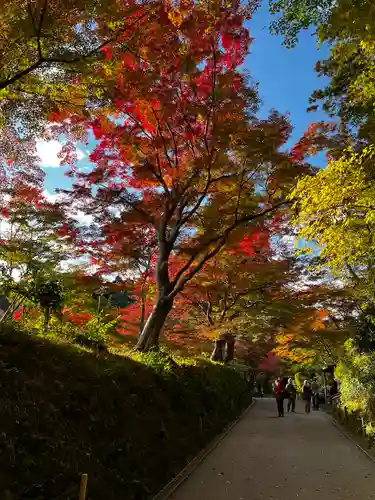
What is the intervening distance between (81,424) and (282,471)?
4.51 m

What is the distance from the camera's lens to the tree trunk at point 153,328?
8989 millimetres

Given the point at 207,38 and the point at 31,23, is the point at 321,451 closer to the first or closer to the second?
the point at 207,38

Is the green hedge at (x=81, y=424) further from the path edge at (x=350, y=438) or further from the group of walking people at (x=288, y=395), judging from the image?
the group of walking people at (x=288, y=395)

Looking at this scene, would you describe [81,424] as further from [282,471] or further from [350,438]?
[350,438]

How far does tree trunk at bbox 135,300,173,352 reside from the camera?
8.99 metres

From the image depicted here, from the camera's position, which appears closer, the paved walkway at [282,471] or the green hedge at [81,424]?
the green hedge at [81,424]

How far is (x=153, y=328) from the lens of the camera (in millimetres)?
9219

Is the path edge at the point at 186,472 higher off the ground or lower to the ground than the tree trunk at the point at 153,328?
lower

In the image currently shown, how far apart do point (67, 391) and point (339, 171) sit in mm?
4868

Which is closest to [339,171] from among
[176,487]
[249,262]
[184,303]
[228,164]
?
[228,164]

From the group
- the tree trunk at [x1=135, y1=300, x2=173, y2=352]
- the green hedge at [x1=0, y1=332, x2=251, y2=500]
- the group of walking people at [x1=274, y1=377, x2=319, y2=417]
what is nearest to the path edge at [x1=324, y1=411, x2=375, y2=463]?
the group of walking people at [x1=274, y1=377, x2=319, y2=417]

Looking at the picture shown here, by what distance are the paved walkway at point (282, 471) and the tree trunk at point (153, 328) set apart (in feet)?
8.46

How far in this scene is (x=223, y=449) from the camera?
31.4 feet

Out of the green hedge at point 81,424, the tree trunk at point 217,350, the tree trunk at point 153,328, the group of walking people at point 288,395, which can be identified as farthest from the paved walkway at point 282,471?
the tree trunk at point 217,350
